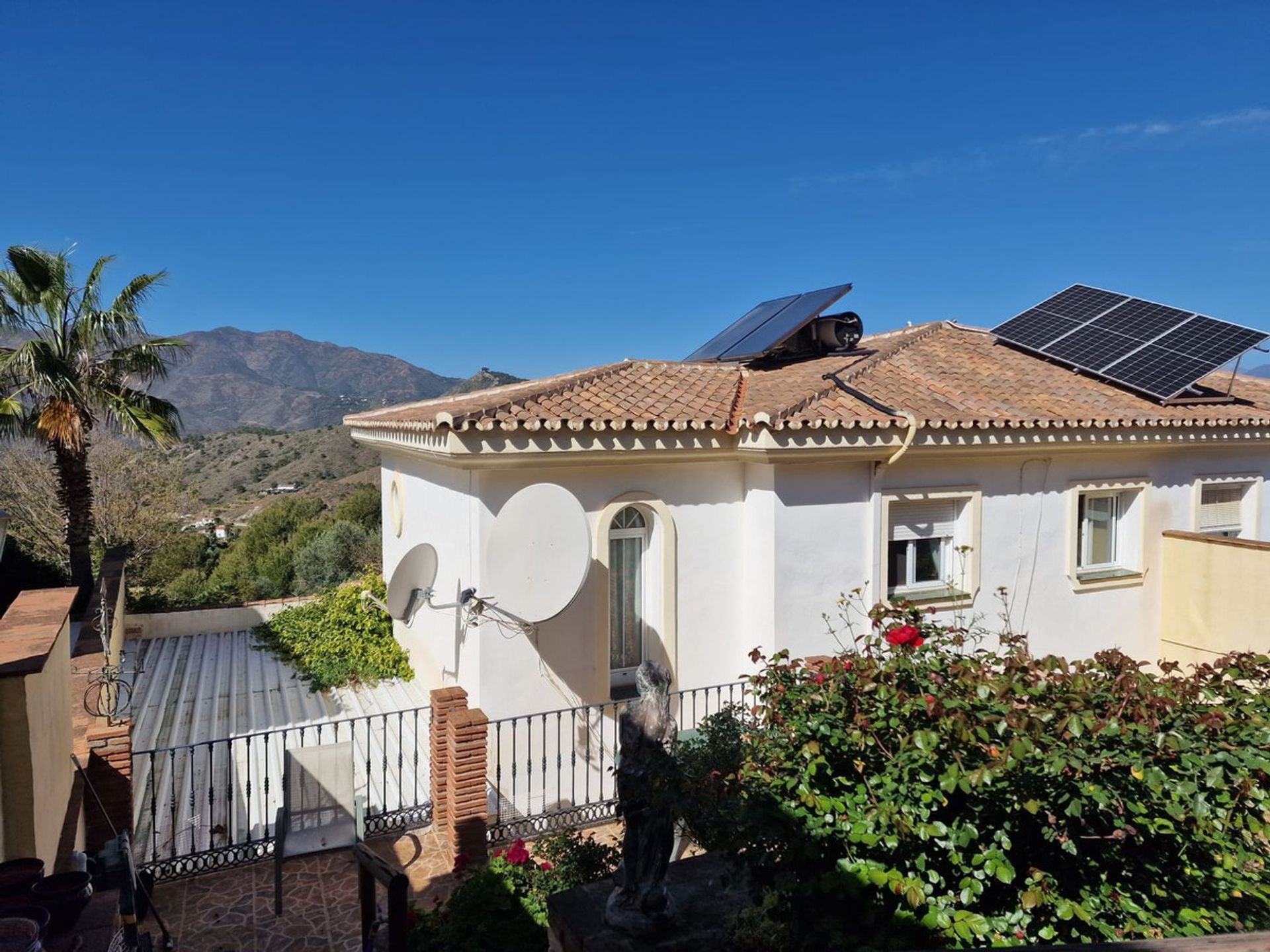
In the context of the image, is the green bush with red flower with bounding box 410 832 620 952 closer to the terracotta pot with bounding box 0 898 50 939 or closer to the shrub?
the terracotta pot with bounding box 0 898 50 939

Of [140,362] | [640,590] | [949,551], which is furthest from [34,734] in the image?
[140,362]

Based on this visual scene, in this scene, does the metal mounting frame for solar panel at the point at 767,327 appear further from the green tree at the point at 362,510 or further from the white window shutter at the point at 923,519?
the green tree at the point at 362,510

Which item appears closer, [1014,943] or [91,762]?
[1014,943]

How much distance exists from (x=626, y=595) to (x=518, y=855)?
11.8 feet

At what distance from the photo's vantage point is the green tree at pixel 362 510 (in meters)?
32.6

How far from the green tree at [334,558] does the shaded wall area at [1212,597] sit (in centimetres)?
2390

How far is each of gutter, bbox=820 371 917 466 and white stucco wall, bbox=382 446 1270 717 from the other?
0.47 meters

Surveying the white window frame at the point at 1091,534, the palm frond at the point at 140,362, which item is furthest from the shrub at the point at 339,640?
the white window frame at the point at 1091,534

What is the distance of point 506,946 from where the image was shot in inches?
234

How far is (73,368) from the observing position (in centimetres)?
1485

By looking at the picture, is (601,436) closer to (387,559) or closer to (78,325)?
(387,559)

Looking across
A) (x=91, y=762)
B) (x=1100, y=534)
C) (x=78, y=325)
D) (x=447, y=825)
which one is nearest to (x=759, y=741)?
(x=447, y=825)

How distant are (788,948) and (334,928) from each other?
4.81m

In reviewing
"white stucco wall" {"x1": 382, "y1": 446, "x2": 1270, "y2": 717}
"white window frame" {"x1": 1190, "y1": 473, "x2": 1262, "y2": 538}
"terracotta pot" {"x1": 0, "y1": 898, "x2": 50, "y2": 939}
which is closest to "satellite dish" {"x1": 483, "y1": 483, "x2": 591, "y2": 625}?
"white stucco wall" {"x1": 382, "y1": 446, "x2": 1270, "y2": 717}
